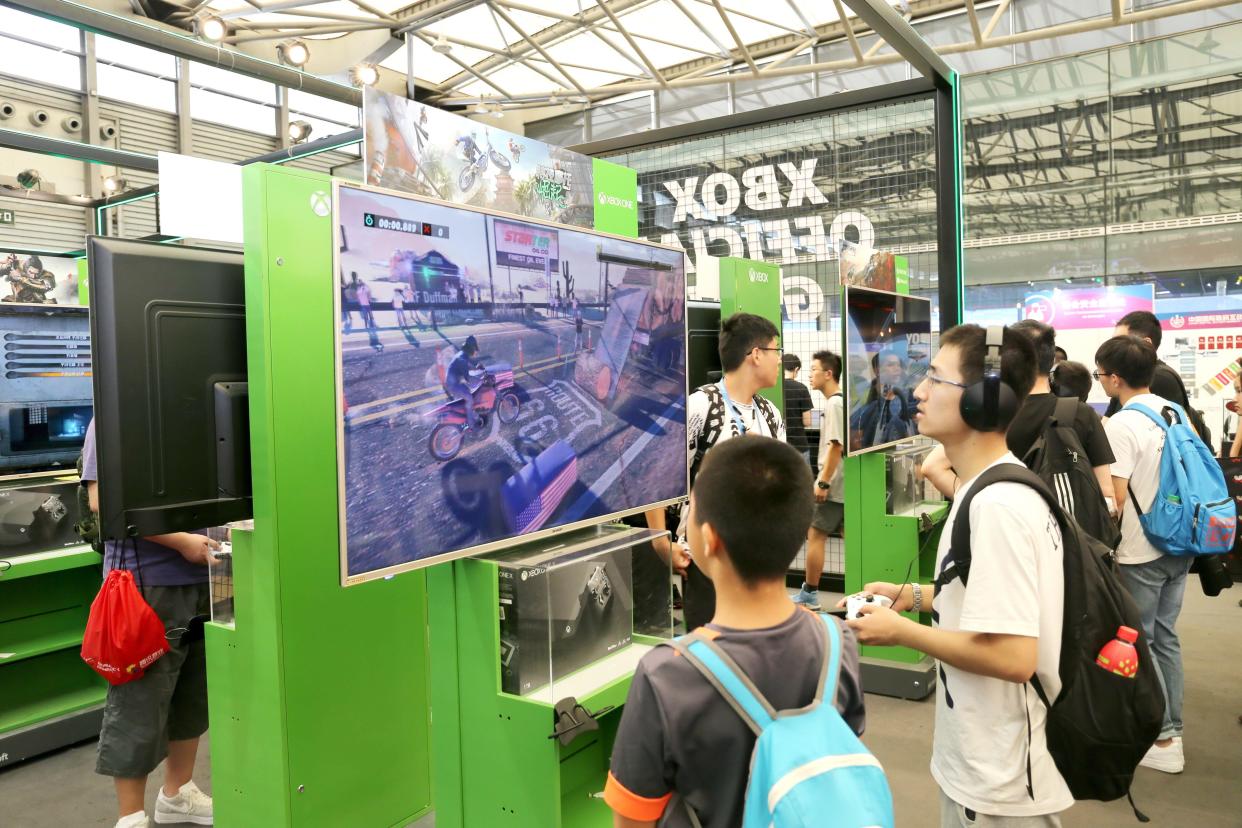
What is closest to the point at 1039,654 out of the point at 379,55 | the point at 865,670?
the point at 865,670

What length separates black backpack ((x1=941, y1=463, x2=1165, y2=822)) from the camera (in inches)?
64.4

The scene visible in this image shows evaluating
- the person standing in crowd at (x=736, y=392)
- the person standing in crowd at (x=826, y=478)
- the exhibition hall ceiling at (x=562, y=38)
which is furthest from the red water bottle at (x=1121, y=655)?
the exhibition hall ceiling at (x=562, y=38)

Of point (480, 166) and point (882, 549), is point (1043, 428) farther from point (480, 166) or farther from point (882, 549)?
point (480, 166)

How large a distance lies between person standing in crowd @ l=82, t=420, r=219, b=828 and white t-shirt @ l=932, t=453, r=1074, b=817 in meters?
2.19

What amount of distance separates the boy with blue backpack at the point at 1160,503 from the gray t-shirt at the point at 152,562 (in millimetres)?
3483

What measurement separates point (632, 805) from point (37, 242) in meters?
13.2

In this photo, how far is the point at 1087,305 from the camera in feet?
25.8

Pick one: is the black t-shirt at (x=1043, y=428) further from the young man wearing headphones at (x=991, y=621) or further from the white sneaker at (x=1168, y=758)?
the white sneaker at (x=1168, y=758)

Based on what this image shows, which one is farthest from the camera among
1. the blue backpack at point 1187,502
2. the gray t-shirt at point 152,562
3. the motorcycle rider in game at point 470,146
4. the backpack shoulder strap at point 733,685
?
the blue backpack at point 1187,502

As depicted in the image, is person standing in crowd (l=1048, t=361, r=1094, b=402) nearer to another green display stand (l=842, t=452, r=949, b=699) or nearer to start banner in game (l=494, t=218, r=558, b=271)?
another green display stand (l=842, t=452, r=949, b=699)

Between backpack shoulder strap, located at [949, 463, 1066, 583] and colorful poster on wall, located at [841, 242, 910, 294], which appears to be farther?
colorful poster on wall, located at [841, 242, 910, 294]

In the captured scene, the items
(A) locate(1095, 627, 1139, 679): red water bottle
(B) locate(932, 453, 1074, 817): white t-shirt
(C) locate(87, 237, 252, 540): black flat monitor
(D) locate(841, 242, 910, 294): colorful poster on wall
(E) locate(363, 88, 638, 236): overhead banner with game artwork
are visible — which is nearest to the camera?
(B) locate(932, 453, 1074, 817): white t-shirt

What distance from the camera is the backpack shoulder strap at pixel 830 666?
1.19 m

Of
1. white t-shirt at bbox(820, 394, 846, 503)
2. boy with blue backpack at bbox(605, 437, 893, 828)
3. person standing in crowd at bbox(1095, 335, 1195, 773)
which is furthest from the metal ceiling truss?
boy with blue backpack at bbox(605, 437, 893, 828)
